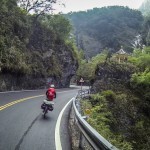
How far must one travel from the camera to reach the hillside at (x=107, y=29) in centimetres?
15125

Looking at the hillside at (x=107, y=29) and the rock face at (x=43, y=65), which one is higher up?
the hillside at (x=107, y=29)

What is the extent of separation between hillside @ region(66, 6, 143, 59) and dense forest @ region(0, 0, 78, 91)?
2766 inches

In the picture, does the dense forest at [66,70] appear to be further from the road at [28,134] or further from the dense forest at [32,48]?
the road at [28,134]

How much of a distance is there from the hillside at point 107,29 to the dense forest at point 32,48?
70261 mm

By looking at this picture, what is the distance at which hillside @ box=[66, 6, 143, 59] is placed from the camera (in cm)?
15125

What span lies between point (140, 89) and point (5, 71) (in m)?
17.8

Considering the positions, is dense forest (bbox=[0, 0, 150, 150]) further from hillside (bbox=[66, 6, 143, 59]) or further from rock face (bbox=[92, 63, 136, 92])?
hillside (bbox=[66, 6, 143, 59])

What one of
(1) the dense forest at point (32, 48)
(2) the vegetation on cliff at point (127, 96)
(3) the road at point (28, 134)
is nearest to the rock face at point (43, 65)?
(1) the dense forest at point (32, 48)

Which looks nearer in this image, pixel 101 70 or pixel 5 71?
pixel 5 71

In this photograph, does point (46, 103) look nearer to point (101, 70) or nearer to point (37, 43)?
point (101, 70)

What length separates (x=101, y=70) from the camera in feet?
144

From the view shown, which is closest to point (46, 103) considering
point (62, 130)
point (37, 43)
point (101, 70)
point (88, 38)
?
point (62, 130)

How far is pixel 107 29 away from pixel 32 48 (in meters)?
115

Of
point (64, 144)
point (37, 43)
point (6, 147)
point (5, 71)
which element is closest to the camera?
point (6, 147)
